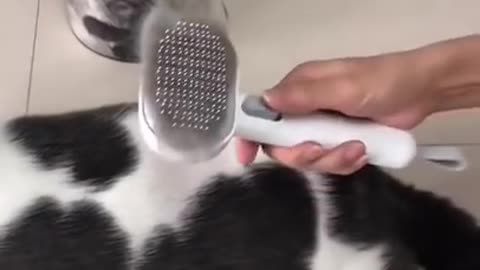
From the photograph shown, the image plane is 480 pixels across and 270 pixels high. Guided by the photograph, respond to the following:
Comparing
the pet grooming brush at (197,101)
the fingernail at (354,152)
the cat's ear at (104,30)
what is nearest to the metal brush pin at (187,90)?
the pet grooming brush at (197,101)

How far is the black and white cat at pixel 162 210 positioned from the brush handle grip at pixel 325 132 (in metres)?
0.08

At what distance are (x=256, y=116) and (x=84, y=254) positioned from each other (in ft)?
0.63

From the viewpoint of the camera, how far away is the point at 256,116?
2.69 feet

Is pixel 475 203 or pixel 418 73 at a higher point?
pixel 418 73

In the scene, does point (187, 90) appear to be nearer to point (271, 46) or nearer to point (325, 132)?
point (325, 132)

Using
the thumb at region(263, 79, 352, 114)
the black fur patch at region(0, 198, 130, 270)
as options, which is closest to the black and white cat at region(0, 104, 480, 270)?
the black fur patch at region(0, 198, 130, 270)

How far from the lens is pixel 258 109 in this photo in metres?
0.82

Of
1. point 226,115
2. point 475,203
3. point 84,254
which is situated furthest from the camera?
point 475,203

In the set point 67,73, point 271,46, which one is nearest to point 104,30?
point 67,73

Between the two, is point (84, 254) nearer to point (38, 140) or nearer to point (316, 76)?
point (38, 140)

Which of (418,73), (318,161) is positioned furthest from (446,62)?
(318,161)

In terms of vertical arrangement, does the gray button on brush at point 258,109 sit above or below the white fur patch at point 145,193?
above

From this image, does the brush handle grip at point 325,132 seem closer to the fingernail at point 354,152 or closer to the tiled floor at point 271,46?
the fingernail at point 354,152

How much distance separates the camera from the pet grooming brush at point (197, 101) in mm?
780
